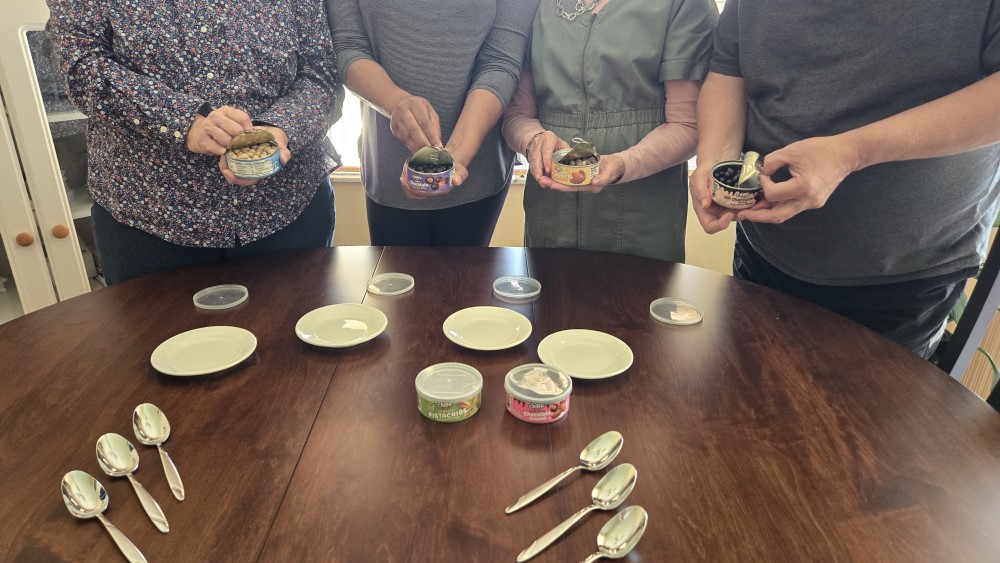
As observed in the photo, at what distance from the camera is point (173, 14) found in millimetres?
1284

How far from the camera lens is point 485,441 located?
839 mm

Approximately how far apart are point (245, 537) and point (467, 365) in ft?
1.29

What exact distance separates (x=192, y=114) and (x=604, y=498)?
1.07 metres

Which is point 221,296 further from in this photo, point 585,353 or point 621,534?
point 621,534

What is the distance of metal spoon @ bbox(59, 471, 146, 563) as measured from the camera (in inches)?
26.7

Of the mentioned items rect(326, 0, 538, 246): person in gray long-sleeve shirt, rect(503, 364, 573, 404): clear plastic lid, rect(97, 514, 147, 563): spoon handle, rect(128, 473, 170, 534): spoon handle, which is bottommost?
rect(128, 473, 170, 534): spoon handle

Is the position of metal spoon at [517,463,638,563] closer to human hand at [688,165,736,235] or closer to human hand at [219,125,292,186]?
human hand at [688,165,736,235]

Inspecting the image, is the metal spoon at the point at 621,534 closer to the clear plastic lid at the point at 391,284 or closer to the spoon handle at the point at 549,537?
the spoon handle at the point at 549,537

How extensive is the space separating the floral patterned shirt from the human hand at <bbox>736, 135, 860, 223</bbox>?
0.98 meters

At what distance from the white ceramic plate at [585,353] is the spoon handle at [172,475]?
52cm

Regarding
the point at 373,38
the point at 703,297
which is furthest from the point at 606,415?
the point at 373,38

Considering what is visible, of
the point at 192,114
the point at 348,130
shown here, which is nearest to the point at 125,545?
the point at 192,114

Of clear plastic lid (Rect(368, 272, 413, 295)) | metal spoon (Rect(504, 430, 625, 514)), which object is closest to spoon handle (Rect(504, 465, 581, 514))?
metal spoon (Rect(504, 430, 625, 514))

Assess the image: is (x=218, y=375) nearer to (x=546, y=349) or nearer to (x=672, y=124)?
(x=546, y=349)
